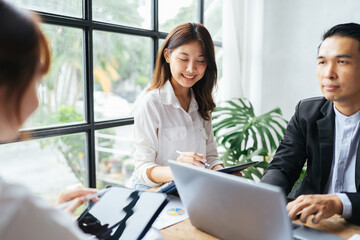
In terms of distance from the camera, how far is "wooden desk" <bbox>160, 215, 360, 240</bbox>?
971 mm

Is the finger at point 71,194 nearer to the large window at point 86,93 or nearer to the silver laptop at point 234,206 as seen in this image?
the silver laptop at point 234,206

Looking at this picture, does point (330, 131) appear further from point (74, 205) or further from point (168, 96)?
point (74, 205)

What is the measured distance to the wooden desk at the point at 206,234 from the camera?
38.2 inches

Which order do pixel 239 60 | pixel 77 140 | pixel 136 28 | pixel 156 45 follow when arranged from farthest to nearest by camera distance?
pixel 239 60
pixel 156 45
pixel 136 28
pixel 77 140

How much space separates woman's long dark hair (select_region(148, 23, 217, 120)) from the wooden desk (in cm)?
99

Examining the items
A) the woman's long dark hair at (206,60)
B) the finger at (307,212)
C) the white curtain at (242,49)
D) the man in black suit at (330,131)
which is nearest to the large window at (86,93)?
the woman's long dark hair at (206,60)

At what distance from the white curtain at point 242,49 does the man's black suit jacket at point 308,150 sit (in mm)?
1487

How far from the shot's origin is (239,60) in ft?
10.4

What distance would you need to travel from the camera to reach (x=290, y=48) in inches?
128

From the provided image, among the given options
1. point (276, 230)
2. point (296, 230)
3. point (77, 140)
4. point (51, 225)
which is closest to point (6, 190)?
point (51, 225)

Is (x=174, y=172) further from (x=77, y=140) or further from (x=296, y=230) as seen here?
(x=77, y=140)

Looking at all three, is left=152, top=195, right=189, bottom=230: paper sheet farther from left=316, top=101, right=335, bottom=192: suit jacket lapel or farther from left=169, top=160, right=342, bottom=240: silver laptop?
left=316, top=101, right=335, bottom=192: suit jacket lapel

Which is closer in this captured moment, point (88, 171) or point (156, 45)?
point (88, 171)

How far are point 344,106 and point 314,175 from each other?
0.35 m
